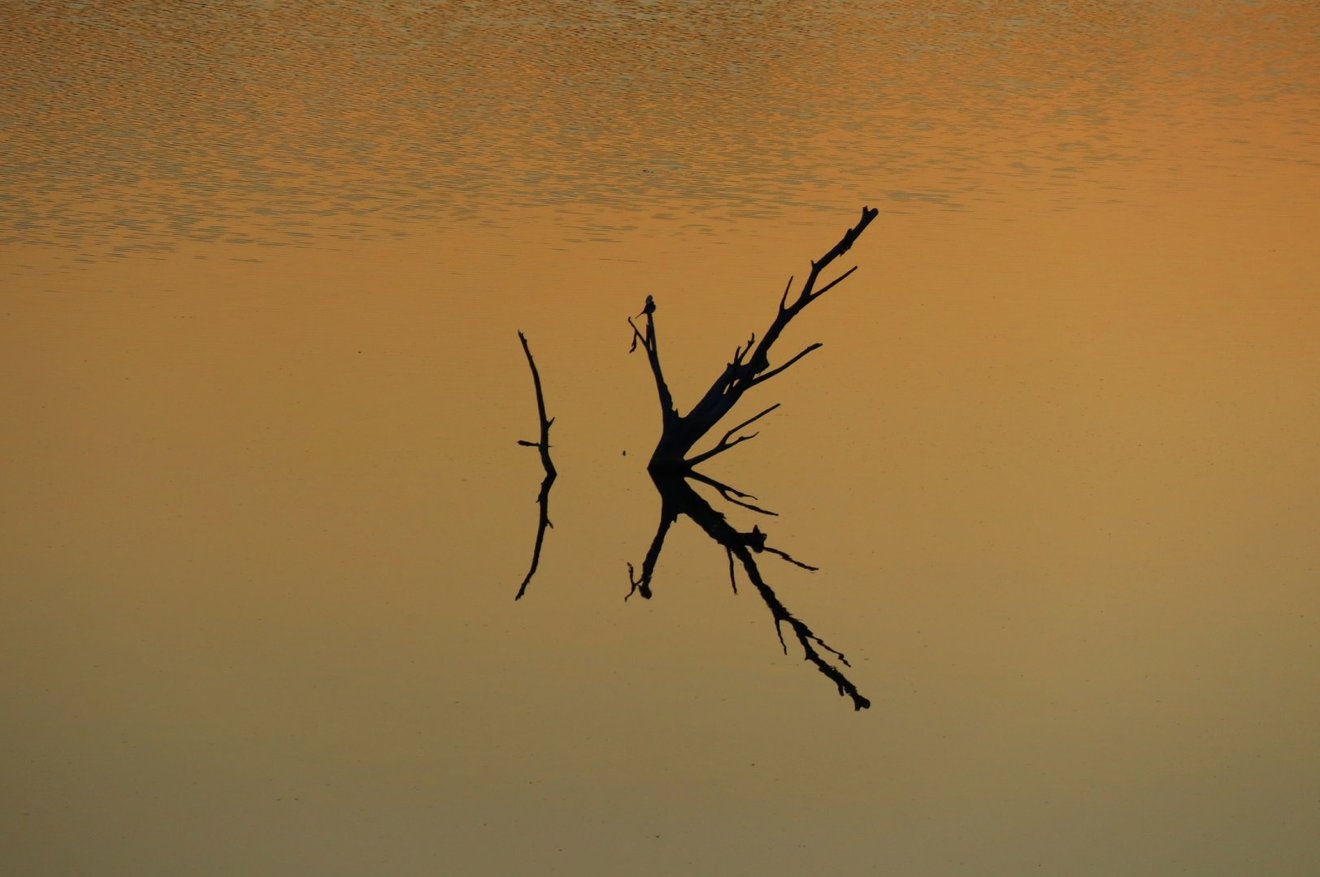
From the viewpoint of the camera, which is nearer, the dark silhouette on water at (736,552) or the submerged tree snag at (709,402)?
the dark silhouette on water at (736,552)

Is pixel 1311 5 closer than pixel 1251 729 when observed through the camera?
No

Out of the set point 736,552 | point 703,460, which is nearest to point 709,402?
point 703,460

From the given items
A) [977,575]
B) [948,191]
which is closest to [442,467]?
[977,575]

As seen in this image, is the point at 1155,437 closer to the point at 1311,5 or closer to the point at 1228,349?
the point at 1228,349

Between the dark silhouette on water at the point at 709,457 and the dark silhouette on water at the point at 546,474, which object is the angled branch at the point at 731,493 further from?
A: the dark silhouette on water at the point at 546,474

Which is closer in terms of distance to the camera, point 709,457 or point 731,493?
point 731,493

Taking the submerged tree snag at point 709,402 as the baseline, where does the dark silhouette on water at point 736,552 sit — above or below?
below

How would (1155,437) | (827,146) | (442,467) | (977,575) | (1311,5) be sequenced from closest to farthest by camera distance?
(977,575) < (442,467) < (1155,437) < (827,146) < (1311,5)

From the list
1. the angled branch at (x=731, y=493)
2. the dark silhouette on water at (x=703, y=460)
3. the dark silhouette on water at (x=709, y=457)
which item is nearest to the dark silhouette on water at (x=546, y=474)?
the dark silhouette on water at (x=703, y=460)

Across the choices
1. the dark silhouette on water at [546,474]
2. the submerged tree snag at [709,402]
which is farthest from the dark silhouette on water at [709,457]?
the dark silhouette on water at [546,474]

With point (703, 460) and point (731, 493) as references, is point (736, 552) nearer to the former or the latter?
point (731, 493)

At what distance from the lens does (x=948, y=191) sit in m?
8.03

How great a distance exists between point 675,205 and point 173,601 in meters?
4.16

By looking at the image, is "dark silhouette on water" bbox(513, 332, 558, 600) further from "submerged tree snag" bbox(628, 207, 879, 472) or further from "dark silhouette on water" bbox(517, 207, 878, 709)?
"submerged tree snag" bbox(628, 207, 879, 472)
